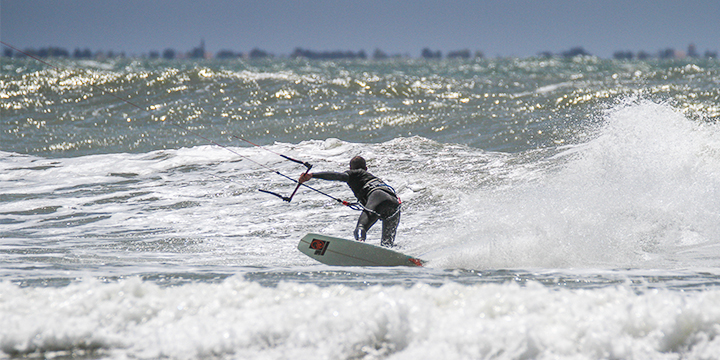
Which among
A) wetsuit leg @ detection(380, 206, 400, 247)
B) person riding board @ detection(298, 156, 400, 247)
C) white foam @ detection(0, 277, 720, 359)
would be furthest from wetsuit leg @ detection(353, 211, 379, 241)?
white foam @ detection(0, 277, 720, 359)

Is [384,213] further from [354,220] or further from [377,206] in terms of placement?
[354,220]

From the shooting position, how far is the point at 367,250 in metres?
6.89

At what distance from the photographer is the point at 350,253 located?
6.93 m

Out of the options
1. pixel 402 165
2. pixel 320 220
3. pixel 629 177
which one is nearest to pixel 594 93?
pixel 402 165

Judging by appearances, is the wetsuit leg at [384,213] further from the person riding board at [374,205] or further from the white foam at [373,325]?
the white foam at [373,325]

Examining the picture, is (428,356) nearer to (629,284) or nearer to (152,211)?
(629,284)

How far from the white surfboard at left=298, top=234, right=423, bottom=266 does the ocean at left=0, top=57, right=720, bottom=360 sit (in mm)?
313

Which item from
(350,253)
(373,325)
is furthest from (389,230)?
(373,325)

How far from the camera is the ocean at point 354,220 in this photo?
3664 millimetres

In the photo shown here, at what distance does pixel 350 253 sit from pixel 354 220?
3335 millimetres

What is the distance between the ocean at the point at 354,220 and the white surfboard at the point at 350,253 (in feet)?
1.03

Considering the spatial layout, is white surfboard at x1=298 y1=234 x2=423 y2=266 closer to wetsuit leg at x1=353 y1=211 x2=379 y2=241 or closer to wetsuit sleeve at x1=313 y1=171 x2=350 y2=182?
wetsuit leg at x1=353 y1=211 x2=379 y2=241

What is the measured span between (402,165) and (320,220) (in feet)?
13.1

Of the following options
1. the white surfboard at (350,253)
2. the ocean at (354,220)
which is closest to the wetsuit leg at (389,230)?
the ocean at (354,220)
